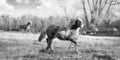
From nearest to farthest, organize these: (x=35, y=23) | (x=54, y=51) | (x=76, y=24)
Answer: (x=76, y=24) < (x=54, y=51) < (x=35, y=23)

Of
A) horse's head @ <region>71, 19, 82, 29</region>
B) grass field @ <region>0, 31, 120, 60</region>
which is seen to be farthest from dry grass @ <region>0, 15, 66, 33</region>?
horse's head @ <region>71, 19, 82, 29</region>

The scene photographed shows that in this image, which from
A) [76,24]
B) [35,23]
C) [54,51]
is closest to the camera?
[76,24]

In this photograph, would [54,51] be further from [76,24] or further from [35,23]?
[35,23]

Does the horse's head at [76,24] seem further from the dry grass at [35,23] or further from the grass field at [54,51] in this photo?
the dry grass at [35,23]

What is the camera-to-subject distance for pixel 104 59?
411 cm

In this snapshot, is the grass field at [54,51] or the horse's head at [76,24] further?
the horse's head at [76,24]

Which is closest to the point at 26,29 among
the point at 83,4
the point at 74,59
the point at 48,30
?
the point at 83,4

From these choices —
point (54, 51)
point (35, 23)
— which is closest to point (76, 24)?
point (54, 51)

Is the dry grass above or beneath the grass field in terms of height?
beneath

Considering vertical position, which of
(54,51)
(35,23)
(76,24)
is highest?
(76,24)

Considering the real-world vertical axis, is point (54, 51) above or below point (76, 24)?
below

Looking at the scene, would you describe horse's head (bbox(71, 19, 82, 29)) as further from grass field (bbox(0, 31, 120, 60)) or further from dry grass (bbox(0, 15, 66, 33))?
dry grass (bbox(0, 15, 66, 33))

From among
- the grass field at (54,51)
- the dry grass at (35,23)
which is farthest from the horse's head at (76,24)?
the dry grass at (35,23)

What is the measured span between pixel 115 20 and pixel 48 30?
39.4m
